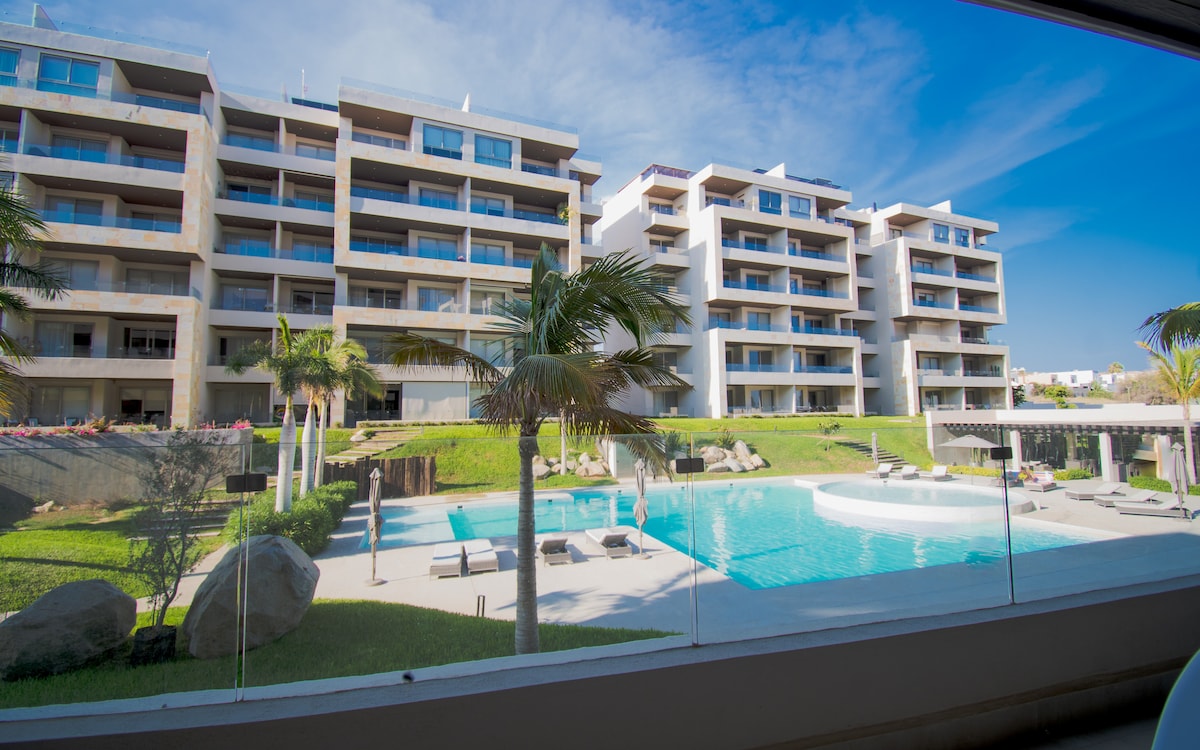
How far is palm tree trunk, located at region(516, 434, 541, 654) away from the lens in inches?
133

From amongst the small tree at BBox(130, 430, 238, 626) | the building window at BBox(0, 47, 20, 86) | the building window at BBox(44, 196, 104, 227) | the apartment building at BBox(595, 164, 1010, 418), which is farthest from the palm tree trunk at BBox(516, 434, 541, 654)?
the building window at BBox(0, 47, 20, 86)

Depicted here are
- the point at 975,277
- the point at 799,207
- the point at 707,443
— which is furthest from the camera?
the point at 975,277

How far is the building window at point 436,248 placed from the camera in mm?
29172

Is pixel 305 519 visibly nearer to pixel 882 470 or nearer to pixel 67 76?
pixel 882 470

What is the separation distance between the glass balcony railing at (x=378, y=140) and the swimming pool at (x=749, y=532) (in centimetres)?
3152

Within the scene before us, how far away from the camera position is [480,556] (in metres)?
3.83

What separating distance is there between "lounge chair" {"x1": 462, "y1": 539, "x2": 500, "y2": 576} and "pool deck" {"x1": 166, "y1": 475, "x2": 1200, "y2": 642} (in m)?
0.06

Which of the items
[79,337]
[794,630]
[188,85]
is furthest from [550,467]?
[188,85]

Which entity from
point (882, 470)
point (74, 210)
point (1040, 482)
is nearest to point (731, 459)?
point (882, 470)

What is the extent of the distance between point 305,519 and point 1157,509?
6297 mm

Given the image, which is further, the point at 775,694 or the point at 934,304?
the point at 934,304

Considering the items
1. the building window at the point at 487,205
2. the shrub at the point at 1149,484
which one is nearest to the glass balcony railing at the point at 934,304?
the building window at the point at 487,205

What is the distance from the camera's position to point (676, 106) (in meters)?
9.95

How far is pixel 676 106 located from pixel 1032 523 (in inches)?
343
